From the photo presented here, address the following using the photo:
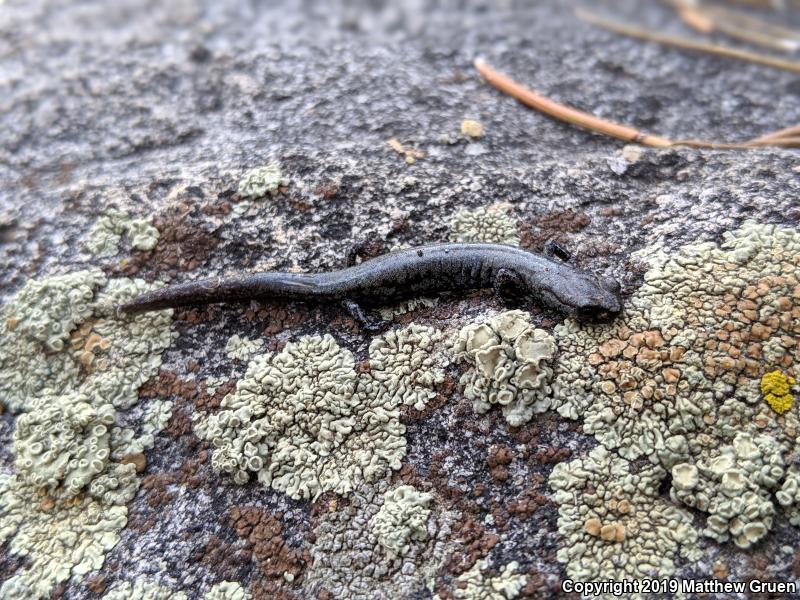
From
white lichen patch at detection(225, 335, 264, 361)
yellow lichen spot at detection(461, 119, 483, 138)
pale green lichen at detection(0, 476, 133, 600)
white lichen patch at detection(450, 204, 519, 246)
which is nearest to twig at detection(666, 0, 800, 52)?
yellow lichen spot at detection(461, 119, 483, 138)

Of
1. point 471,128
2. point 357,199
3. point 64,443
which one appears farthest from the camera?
point 471,128

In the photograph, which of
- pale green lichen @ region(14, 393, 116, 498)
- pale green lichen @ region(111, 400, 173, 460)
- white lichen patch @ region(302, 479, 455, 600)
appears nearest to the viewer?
white lichen patch @ region(302, 479, 455, 600)

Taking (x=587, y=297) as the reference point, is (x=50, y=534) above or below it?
below

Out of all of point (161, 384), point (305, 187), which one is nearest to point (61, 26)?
point (305, 187)

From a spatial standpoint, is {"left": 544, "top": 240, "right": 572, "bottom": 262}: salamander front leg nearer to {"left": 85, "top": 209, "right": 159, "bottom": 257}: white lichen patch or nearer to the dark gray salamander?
the dark gray salamander

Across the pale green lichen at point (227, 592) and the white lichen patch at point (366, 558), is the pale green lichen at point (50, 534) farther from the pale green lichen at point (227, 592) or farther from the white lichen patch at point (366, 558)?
the white lichen patch at point (366, 558)

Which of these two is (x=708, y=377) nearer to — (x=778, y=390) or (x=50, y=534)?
(x=778, y=390)

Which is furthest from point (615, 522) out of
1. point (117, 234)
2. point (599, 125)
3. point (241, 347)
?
point (117, 234)
